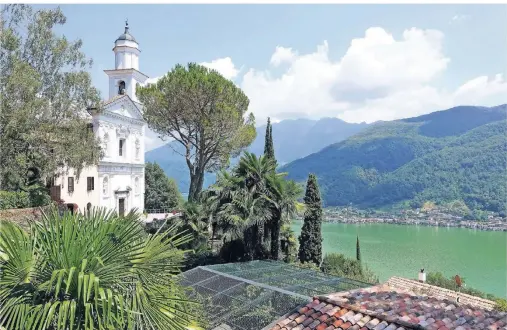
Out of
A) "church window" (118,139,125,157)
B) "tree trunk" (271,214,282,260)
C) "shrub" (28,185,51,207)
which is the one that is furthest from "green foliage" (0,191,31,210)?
"tree trunk" (271,214,282,260)

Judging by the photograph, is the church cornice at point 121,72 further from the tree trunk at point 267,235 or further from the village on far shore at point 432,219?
the village on far shore at point 432,219

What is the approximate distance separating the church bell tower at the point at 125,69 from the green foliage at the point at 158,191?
977 centimetres

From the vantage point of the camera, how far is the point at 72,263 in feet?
13.4

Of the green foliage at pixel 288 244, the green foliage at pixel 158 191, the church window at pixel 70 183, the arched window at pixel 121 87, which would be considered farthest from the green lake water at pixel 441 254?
the arched window at pixel 121 87

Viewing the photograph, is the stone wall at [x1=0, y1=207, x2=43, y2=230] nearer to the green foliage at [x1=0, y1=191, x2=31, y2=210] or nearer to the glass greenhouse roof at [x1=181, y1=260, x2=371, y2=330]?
the green foliage at [x1=0, y1=191, x2=31, y2=210]

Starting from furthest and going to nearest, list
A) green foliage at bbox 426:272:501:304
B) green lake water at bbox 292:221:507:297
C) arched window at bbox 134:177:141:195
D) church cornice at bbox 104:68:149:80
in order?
church cornice at bbox 104:68:149:80, arched window at bbox 134:177:141:195, green lake water at bbox 292:221:507:297, green foliage at bbox 426:272:501:304

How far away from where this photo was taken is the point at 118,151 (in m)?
25.0

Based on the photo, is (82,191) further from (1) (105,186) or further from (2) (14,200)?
(2) (14,200)

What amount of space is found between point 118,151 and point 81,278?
22382mm

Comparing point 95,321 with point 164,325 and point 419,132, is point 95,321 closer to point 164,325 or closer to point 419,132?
point 164,325

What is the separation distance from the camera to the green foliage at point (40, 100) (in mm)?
13867

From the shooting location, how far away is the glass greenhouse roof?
6.65m

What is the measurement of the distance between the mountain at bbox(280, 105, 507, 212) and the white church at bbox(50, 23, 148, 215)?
5822 cm

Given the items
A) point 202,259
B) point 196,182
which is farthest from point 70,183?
point 202,259
